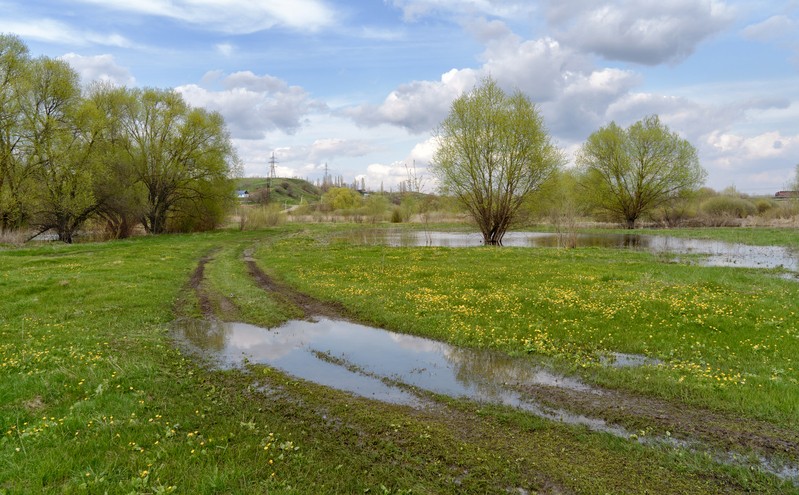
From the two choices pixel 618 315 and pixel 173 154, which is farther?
pixel 173 154

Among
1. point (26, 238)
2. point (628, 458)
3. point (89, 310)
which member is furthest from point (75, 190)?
point (628, 458)

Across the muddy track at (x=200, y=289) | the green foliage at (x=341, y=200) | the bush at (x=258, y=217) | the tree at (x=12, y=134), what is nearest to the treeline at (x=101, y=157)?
the tree at (x=12, y=134)

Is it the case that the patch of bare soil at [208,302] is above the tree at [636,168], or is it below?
below

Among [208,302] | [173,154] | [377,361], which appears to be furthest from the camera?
[173,154]

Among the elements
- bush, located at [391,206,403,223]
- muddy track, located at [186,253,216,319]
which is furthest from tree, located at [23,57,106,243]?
bush, located at [391,206,403,223]

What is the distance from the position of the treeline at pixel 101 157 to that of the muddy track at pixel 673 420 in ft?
157

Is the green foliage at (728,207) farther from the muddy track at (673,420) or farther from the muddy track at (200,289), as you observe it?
the muddy track at (673,420)

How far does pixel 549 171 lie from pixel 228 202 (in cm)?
4169

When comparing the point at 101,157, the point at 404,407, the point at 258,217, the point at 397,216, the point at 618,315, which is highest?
the point at 101,157

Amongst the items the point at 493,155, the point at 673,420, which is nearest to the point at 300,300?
the point at 673,420

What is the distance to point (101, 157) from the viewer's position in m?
44.4

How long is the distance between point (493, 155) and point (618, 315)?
31044 mm

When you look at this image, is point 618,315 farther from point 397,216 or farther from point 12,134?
point 397,216

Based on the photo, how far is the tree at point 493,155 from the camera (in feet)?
138
